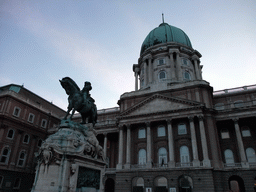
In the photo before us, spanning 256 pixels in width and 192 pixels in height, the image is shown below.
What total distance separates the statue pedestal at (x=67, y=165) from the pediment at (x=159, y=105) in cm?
2734

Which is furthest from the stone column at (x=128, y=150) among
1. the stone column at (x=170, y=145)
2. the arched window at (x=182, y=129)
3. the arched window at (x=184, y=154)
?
the arched window at (x=182, y=129)

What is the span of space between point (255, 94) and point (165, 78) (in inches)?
717

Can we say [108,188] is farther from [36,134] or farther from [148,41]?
[148,41]

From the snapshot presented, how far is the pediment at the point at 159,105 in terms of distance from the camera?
33.7 m

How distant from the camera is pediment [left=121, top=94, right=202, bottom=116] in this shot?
33.7 metres

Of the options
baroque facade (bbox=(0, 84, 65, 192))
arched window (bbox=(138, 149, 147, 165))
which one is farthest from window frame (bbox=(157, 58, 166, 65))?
baroque facade (bbox=(0, 84, 65, 192))

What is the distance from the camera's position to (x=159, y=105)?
35812mm

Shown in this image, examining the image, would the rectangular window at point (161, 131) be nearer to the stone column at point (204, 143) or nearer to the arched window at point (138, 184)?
the stone column at point (204, 143)

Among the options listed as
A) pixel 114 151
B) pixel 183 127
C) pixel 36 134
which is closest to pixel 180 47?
pixel 183 127

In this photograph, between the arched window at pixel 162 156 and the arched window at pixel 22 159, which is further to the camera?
the arched window at pixel 22 159

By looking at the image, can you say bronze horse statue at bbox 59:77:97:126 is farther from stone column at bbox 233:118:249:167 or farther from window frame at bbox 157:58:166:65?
window frame at bbox 157:58:166:65

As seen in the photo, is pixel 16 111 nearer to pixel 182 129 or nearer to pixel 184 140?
pixel 182 129

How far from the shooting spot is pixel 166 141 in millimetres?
34781

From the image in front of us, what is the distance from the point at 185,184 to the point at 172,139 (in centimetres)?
682
